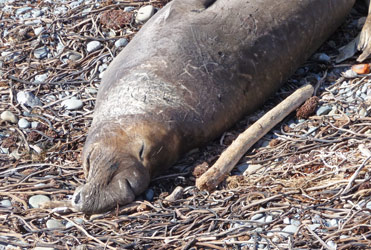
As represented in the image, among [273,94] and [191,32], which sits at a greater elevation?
[191,32]

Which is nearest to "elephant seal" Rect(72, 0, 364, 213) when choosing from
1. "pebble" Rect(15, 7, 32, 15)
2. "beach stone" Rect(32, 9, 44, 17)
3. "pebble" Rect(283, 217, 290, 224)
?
"pebble" Rect(283, 217, 290, 224)

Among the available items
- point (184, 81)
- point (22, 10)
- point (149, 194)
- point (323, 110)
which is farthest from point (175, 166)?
point (22, 10)

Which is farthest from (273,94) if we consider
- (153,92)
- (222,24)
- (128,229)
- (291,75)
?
(128,229)

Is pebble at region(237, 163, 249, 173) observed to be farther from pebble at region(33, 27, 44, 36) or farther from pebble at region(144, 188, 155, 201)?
pebble at region(33, 27, 44, 36)

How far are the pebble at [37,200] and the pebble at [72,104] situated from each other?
1.19 metres

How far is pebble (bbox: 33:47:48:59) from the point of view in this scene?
6812 millimetres

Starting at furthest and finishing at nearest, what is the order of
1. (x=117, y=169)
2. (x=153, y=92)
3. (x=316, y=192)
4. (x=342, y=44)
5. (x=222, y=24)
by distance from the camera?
(x=342, y=44) → (x=222, y=24) → (x=153, y=92) → (x=117, y=169) → (x=316, y=192)

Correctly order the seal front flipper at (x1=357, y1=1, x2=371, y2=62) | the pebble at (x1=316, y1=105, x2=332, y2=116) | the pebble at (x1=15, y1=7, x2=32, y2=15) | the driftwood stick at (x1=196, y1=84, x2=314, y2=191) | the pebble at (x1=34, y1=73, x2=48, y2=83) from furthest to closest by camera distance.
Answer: the pebble at (x1=15, y1=7, x2=32, y2=15), the pebble at (x1=34, y1=73, x2=48, y2=83), the seal front flipper at (x1=357, y1=1, x2=371, y2=62), the pebble at (x1=316, y1=105, x2=332, y2=116), the driftwood stick at (x1=196, y1=84, x2=314, y2=191)

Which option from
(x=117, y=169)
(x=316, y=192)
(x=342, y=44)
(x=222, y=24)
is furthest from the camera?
(x=342, y=44)

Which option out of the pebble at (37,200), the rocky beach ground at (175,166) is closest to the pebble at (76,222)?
the rocky beach ground at (175,166)

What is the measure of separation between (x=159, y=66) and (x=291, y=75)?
49.0 inches

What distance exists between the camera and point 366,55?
5957mm

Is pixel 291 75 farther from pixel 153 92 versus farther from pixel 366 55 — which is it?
pixel 153 92

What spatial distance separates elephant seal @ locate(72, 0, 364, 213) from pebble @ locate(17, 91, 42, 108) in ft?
2.73
